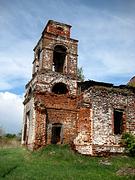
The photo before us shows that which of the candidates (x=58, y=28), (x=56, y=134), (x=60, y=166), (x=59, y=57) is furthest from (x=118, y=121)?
(x=58, y=28)

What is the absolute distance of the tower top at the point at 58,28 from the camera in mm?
19250

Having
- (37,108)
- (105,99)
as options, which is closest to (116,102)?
(105,99)

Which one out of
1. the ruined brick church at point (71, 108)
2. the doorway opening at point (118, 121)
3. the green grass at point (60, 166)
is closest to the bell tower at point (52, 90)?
the ruined brick church at point (71, 108)

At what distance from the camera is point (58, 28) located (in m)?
19.7

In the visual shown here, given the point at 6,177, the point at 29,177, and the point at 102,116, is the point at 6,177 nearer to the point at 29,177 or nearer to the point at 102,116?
the point at 29,177

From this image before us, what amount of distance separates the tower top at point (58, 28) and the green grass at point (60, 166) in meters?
8.60

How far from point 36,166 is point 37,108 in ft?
16.9

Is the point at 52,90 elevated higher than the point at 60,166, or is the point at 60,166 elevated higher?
the point at 52,90

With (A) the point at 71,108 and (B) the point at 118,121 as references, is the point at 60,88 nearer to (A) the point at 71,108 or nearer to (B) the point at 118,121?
(A) the point at 71,108

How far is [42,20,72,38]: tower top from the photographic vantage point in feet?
63.2

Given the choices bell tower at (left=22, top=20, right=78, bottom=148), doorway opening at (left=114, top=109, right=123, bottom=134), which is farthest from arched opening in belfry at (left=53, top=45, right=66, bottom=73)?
doorway opening at (left=114, top=109, right=123, bottom=134)

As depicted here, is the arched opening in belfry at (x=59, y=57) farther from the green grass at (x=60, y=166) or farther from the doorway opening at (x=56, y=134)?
the green grass at (x=60, y=166)

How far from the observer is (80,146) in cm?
1550

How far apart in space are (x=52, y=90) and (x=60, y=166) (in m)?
6.98
